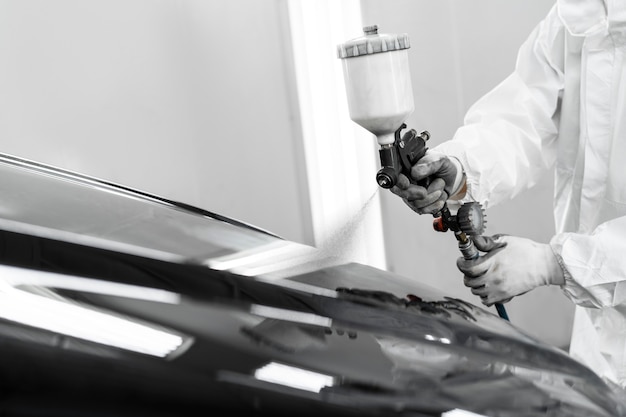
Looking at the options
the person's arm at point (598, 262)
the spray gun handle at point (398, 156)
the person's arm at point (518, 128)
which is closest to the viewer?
the spray gun handle at point (398, 156)

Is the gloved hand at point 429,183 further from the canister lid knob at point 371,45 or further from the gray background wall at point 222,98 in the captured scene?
the gray background wall at point 222,98

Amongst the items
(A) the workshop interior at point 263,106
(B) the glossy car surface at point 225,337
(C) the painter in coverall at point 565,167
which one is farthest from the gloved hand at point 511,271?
(A) the workshop interior at point 263,106

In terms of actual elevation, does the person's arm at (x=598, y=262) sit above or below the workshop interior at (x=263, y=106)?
below

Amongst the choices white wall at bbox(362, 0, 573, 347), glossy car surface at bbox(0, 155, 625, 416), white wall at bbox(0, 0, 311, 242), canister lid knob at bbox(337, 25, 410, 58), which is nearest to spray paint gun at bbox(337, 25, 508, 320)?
canister lid knob at bbox(337, 25, 410, 58)

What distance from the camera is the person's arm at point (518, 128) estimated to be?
5.06 feet

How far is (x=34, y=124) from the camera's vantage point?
227 cm

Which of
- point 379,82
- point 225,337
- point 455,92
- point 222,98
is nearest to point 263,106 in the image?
point 222,98

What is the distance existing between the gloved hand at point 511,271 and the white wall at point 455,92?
4.37 ft

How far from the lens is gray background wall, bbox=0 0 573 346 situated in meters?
2.28

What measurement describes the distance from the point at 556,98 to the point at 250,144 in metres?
1.27

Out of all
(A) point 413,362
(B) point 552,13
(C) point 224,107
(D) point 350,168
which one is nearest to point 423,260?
(D) point 350,168

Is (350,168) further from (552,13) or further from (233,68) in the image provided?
(552,13)

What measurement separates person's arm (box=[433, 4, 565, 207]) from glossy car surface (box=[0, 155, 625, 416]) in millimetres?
798

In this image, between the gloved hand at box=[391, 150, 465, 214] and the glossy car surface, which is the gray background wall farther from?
the glossy car surface
